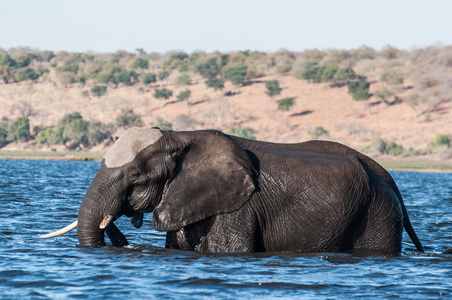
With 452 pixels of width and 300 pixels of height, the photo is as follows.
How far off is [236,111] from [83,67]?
1410 inches

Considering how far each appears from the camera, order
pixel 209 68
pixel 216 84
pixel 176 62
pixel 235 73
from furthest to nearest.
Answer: pixel 176 62 → pixel 209 68 → pixel 235 73 → pixel 216 84

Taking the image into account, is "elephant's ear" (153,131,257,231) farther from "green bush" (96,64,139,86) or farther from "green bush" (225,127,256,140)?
"green bush" (96,64,139,86)

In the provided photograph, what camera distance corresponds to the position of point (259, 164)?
30.6 feet

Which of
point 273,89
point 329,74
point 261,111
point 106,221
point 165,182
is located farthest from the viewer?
point 329,74

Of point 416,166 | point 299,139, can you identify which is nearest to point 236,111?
point 299,139

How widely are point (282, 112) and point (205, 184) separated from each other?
68.1 metres

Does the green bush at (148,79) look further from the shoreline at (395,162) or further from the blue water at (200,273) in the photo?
the blue water at (200,273)

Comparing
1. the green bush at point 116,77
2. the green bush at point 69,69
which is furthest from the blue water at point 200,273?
the green bush at point 69,69

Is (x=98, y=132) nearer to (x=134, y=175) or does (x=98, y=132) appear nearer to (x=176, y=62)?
(x=176, y=62)

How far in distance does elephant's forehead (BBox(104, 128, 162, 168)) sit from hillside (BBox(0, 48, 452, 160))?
53074 mm

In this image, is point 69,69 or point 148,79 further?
point 69,69

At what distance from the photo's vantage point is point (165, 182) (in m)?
9.08

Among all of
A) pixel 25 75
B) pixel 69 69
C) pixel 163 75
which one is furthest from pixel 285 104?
pixel 25 75

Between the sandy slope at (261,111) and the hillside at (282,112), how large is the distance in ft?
0.32
